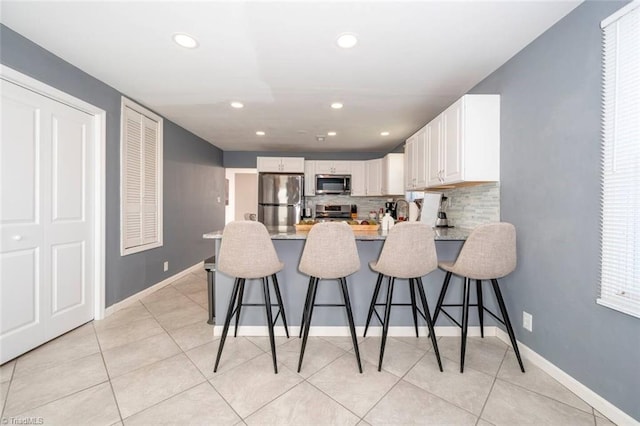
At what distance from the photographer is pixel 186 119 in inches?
141

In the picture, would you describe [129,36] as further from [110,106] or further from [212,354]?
[212,354]

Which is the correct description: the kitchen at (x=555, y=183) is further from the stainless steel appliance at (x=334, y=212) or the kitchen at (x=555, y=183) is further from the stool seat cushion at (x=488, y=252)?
the stainless steel appliance at (x=334, y=212)

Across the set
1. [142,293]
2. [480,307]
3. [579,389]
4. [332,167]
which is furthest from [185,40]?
[332,167]

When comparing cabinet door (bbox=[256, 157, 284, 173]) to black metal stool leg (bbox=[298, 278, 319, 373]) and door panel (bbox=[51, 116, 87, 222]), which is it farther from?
black metal stool leg (bbox=[298, 278, 319, 373])

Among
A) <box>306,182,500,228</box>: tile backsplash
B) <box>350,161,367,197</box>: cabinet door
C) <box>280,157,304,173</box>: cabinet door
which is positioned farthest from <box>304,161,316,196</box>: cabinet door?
<box>306,182,500,228</box>: tile backsplash

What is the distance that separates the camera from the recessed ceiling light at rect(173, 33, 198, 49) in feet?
5.92

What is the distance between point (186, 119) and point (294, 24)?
8.35ft

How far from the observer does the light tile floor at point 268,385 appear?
4.55 feet

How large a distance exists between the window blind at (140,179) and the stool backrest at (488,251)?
331cm

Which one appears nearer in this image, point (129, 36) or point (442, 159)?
point (129, 36)

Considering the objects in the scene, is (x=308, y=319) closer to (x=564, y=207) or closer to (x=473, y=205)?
(x=564, y=207)

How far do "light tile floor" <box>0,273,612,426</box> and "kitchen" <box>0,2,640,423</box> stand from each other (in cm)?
29

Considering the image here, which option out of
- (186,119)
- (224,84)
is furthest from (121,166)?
(224,84)

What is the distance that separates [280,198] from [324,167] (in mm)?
1137
